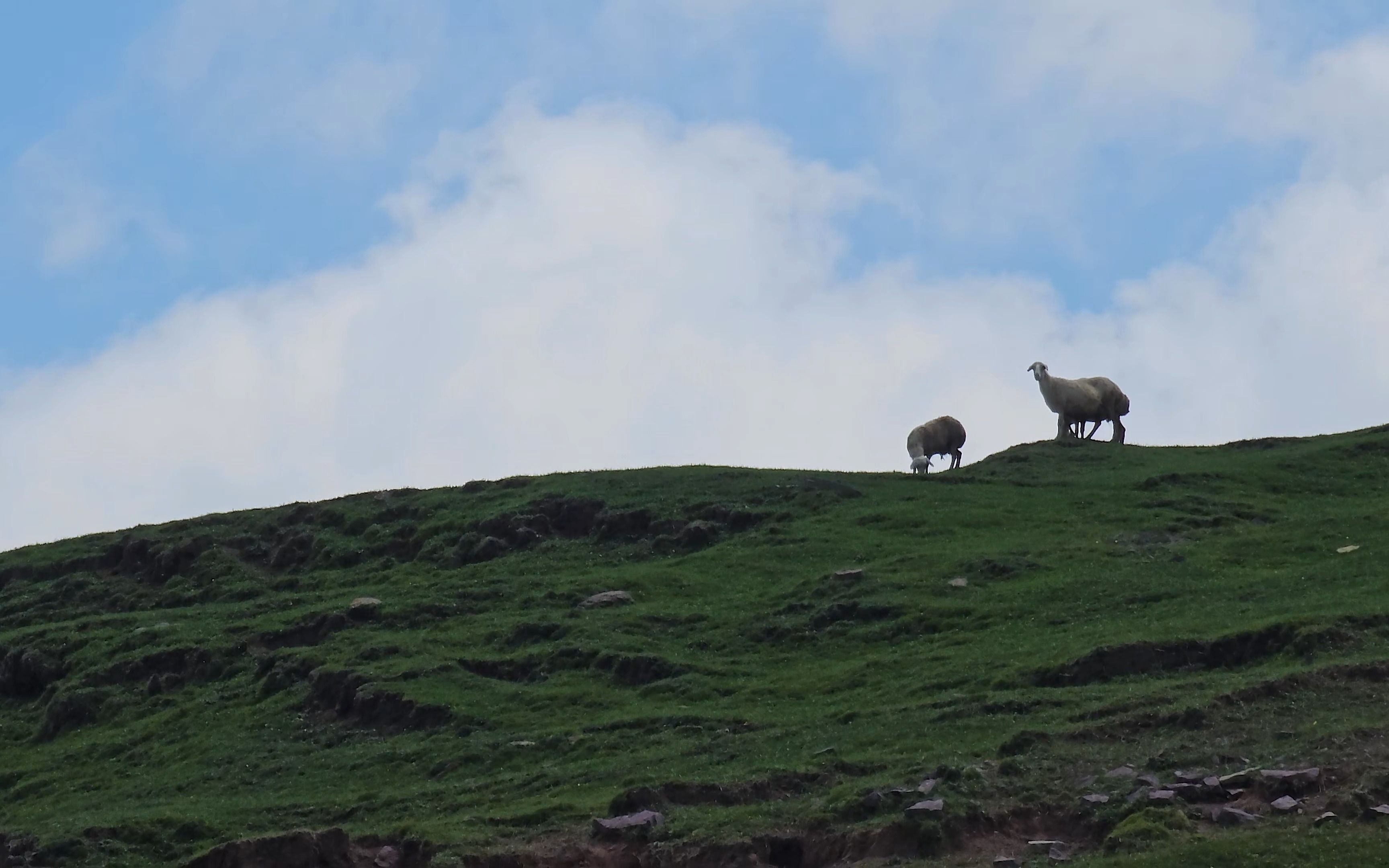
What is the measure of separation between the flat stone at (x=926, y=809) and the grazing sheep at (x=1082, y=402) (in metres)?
34.3

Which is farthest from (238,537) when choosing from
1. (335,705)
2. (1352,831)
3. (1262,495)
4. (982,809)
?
(1352,831)

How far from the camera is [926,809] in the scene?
87.3 ft

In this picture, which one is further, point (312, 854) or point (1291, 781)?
point (312, 854)

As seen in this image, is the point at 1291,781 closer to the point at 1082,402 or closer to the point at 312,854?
the point at 312,854

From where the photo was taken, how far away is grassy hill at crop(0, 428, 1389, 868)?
28297 millimetres

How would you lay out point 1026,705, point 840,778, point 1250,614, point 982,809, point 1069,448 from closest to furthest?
point 982,809 < point 840,778 < point 1026,705 < point 1250,614 < point 1069,448

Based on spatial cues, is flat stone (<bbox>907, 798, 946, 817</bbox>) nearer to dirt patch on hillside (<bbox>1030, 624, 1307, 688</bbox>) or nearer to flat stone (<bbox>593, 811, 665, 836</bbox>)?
flat stone (<bbox>593, 811, 665, 836</bbox>)

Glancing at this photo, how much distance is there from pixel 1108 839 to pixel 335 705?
23747 millimetres

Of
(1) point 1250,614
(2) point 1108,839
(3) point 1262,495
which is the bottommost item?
(2) point 1108,839

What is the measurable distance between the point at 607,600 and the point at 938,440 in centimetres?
1909

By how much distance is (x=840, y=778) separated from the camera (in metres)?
30.6

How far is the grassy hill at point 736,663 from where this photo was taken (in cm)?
2830

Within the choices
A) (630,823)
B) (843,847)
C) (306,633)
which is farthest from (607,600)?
(843,847)

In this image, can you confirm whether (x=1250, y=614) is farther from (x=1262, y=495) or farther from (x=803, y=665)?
(x=1262, y=495)
